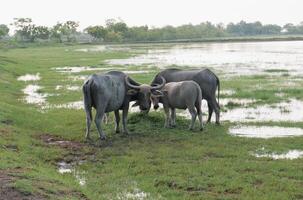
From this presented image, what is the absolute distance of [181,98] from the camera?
474 inches

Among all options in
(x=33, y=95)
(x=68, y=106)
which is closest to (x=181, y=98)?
(x=68, y=106)

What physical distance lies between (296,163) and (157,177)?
2.75 m

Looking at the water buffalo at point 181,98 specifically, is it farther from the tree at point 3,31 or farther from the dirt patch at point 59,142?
the tree at point 3,31

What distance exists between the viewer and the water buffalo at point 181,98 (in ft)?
39.0

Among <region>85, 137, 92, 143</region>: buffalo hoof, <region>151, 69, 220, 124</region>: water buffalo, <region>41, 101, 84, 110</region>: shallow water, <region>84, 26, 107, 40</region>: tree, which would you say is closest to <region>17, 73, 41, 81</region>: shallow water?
<region>41, 101, 84, 110</region>: shallow water

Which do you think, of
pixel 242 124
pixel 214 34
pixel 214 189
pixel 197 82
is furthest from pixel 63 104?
pixel 214 34

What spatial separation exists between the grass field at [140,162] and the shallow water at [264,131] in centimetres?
41

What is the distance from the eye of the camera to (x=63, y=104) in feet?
57.1

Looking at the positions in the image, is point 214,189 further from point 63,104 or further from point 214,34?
point 214,34

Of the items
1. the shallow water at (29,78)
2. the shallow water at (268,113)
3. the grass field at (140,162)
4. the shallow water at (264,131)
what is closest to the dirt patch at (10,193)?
the grass field at (140,162)

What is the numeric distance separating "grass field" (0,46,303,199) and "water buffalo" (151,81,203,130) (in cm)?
41

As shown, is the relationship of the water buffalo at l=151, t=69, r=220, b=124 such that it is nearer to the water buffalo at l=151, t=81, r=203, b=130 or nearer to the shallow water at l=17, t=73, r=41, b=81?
the water buffalo at l=151, t=81, r=203, b=130

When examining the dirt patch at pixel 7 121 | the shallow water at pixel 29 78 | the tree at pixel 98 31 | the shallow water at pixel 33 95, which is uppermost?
the tree at pixel 98 31

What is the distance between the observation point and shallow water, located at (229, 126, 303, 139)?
11383 millimetres
